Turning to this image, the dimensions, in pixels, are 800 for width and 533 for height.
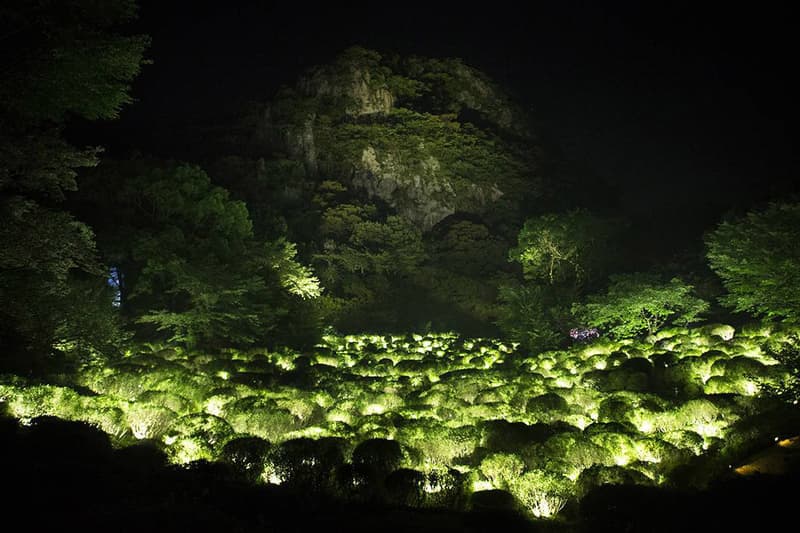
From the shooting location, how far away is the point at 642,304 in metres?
18.0

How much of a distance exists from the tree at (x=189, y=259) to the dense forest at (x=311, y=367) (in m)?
0.10

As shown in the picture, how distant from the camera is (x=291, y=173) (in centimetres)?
3650

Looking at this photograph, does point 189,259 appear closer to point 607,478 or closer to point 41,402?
point 41,402

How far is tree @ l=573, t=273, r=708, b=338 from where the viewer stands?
58.4 feet

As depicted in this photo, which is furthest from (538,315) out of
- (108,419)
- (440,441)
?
(108,419)

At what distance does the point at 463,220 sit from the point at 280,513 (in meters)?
36.2

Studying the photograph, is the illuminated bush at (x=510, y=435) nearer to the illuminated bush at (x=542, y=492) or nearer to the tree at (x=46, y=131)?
the illuminated bush at (x=542, y=492)

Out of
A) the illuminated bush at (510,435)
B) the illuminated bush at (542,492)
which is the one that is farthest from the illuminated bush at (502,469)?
the illuminated bush at (510,435)

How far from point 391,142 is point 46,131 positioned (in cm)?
3404

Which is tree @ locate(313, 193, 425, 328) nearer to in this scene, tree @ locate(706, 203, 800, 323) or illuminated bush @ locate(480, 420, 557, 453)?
illuminated bush @ locate(480, 420, 557, 453)

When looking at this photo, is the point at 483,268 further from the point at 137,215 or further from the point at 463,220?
the point at 137,215

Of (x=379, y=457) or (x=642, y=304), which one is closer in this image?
(x=379, y=457)

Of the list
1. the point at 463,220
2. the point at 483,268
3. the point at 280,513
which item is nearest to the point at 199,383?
the point at 280,513

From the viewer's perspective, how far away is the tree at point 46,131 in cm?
805
